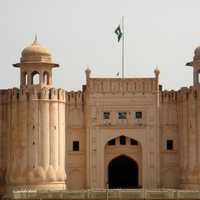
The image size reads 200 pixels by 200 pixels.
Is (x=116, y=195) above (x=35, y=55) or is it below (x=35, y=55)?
below

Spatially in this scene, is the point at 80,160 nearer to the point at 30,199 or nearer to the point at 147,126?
the point at 147,126

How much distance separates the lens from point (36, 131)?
4159cm

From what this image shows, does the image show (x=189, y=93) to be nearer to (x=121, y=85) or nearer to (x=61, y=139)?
(x=121, y=85)

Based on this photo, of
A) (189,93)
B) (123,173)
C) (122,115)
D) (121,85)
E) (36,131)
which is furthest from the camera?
(123,173)

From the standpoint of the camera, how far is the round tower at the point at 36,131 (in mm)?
41406

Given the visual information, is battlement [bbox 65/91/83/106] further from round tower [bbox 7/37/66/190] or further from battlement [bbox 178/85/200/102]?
battlement [bbox 178/85/200/102]

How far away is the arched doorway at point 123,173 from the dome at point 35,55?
289 inches

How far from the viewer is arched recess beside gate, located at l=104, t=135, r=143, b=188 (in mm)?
44000

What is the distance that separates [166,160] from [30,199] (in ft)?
36.1

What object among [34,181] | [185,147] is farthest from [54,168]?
[185,147]

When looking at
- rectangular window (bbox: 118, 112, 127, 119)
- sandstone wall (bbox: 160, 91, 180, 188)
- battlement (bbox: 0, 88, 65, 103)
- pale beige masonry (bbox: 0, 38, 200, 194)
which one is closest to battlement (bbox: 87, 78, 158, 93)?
pale beige masonry (bbox: 0, 38, 200, 194)

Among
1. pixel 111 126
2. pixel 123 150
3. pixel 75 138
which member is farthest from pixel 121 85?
pixel 75 138

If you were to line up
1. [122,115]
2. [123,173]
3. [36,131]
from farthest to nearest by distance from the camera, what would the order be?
[123,173] < [122,115] < [36,131]

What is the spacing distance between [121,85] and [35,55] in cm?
Result: 498
